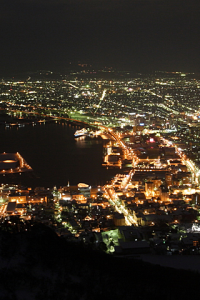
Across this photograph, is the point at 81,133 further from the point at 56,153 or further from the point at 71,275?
the point at 71,275

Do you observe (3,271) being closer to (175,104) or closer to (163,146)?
(163,146)

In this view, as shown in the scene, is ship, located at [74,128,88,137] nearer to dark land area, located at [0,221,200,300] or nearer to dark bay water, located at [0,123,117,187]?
dark bay water, located at [0,123,117,187]

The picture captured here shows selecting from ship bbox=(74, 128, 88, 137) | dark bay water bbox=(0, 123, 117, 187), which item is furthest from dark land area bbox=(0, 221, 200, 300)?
ship bbox=(74, 128, 88, 137)

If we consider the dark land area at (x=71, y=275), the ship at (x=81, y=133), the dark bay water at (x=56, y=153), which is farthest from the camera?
the ship at (x=81, y=133)

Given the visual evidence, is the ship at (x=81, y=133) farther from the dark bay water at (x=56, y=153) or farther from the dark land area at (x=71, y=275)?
the dark land area at (x=71, y=275)

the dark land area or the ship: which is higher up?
the ship

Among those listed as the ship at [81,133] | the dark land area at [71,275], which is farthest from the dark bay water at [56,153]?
the dark land area at [71,275]

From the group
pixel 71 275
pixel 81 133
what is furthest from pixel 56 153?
pixel 71 275

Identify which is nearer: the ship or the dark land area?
the dark land area
